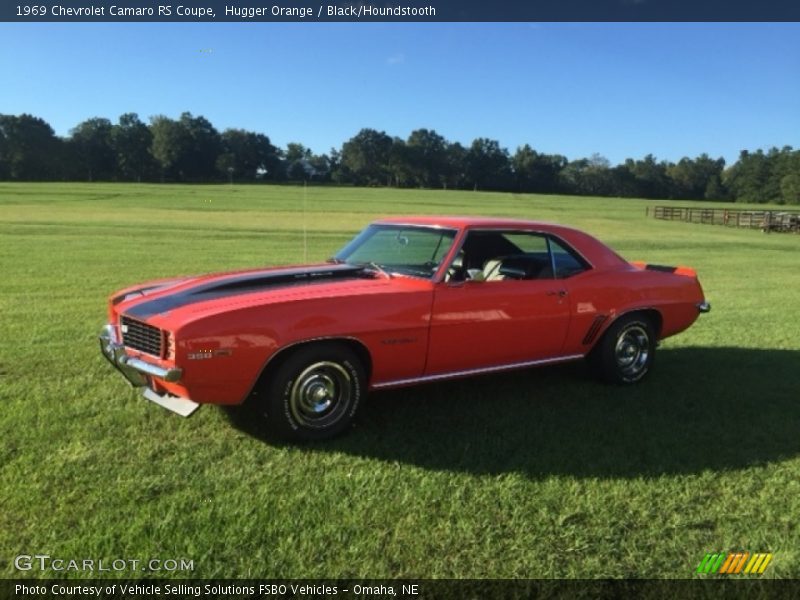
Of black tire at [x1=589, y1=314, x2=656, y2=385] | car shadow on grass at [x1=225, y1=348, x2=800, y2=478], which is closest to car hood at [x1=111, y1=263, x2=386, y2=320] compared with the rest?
car shadow on grass at [x1=225, y1=348, x2=800, y2=478]

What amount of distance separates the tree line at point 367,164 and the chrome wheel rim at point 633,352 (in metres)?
82.5

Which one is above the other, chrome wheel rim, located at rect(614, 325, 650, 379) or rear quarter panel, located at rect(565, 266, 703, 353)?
rear quarter panel, located at rect(565, 266, 703, 353)

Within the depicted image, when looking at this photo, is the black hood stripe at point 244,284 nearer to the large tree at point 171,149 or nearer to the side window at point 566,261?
the side window at point 566,261

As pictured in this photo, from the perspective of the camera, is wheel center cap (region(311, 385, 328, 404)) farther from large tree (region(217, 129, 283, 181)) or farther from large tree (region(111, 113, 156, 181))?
large tree (region(111, 113, 156, 181))

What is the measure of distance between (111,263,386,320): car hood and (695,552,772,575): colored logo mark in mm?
2573

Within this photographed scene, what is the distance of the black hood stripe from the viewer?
4.21 meters

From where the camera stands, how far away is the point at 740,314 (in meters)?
9.41

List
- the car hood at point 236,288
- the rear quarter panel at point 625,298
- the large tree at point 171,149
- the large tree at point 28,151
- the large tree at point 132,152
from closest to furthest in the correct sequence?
the car hood at point 236,288, the rear quarter panel at point 625,298, the large tree at point 28,151, the large tree at point 171,149, the large tree at point 132,152

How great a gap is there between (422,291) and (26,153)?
112119 millimetres

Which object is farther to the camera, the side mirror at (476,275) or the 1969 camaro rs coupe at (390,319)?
the side mirror at (476,275)

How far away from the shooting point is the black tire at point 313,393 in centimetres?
405

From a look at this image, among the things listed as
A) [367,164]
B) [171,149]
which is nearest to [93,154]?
[171,149]

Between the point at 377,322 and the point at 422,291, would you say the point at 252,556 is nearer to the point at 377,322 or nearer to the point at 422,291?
the point at 377,322

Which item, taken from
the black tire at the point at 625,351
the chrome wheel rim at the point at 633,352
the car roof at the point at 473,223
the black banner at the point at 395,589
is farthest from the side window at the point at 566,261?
the black banner at the point at 395,589
